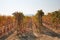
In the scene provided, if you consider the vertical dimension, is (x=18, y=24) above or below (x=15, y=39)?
above

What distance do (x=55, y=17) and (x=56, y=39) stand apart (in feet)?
29.7

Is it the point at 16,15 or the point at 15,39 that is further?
the point at 16,15

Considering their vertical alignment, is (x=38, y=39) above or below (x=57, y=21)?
below

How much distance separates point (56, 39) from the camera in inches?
647

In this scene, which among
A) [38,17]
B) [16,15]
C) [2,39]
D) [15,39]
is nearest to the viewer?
[15,39]

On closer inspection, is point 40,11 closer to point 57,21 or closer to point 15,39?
point 57,21

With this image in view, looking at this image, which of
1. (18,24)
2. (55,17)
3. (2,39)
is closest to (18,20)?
(18,24)

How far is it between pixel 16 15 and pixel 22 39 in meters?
5.20

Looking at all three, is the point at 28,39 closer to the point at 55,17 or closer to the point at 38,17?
the point at 38,17

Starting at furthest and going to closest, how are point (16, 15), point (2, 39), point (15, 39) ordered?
point (16, 15)
point (2, 39)
point (15, 39)

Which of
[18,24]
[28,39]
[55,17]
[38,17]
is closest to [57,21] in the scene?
[55,17]

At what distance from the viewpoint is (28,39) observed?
1647cm

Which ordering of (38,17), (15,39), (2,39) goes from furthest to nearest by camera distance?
(38,17) → (2,39) → (15,39)

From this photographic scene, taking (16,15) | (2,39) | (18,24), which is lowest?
(2,39)
